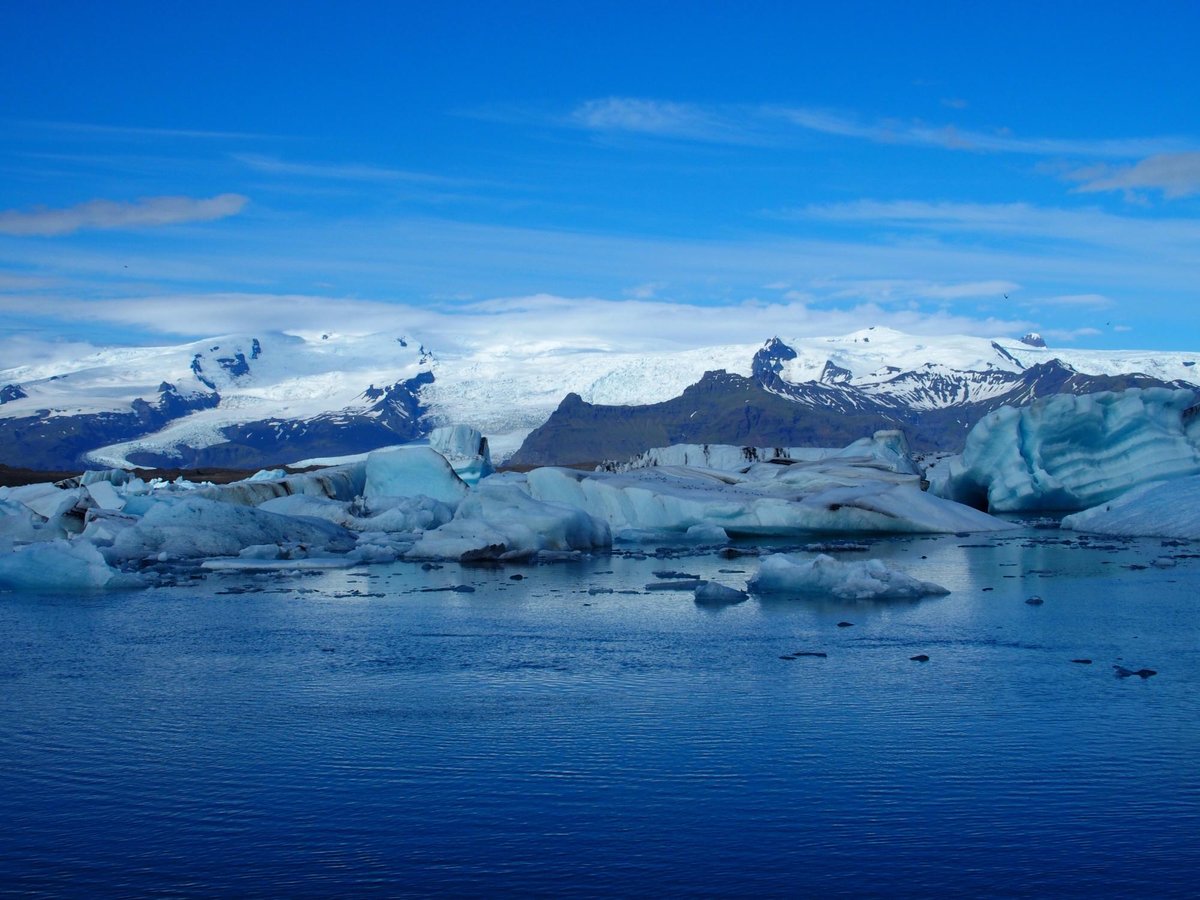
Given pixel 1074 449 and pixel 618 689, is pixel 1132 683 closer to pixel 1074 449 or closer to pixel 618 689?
pixel 618 689

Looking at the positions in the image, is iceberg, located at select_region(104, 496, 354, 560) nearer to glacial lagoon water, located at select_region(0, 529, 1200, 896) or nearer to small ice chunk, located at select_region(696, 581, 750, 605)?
glacial lagoon water, located at select_region(0, 529, 1200, 896)

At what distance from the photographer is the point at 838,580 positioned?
45.8ft

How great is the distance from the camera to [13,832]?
5.77 metres

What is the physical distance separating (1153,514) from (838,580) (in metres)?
10.9

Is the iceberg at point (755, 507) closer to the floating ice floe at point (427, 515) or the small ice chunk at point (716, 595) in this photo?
the floating ice floe at point (427, 515)

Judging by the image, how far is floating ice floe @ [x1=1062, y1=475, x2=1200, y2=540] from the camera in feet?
71.3

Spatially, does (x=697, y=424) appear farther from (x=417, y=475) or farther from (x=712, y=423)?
(x=417, y=475)

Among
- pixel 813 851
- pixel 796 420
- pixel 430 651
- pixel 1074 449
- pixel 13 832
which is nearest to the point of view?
pixel 813 851

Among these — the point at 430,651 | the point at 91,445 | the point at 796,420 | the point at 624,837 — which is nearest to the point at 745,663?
the point at 430,651

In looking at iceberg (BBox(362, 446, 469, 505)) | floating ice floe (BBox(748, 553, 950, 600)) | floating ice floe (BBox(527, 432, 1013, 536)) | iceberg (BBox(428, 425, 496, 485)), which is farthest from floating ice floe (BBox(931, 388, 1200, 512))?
floating ice floe (BBox(748, 553, 950, 600))

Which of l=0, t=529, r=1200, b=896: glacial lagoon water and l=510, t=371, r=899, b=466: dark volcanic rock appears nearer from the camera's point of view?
l=0, t=529, r=1200, b=896: glacial lagoon water

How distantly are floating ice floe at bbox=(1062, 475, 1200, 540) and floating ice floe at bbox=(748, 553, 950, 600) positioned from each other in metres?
9.29

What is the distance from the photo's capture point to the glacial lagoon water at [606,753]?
523cm

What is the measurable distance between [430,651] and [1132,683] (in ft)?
17.2
